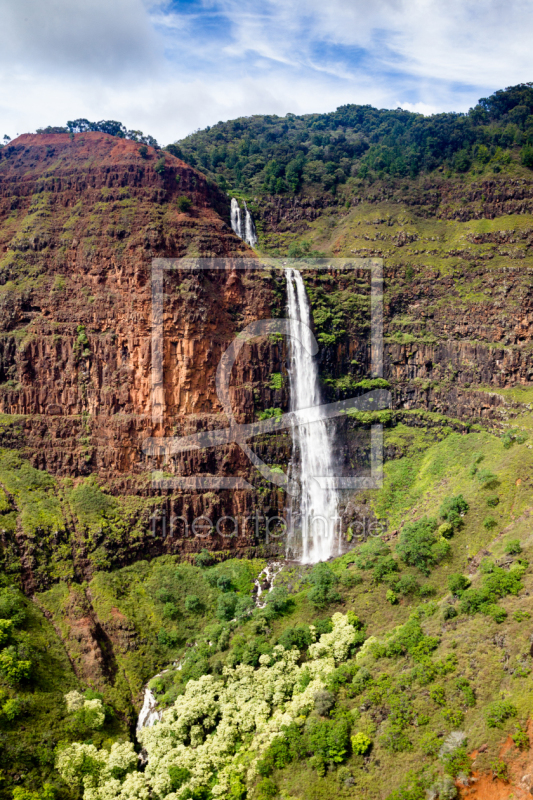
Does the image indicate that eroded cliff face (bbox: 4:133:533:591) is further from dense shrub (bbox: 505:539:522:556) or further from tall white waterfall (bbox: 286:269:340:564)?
dense shrub (bbox: 505:539:522:556)

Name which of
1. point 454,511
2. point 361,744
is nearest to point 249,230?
point 454,511

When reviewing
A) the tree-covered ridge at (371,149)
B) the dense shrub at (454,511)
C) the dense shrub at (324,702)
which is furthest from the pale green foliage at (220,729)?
the tree-covered ridge at (371,149)

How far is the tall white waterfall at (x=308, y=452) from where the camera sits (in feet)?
141

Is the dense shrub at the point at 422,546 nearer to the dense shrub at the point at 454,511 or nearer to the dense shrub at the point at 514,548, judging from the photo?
the dense shrub at the point at 454,511

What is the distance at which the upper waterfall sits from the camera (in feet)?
194

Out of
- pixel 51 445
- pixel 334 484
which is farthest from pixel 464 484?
pixel 51 445

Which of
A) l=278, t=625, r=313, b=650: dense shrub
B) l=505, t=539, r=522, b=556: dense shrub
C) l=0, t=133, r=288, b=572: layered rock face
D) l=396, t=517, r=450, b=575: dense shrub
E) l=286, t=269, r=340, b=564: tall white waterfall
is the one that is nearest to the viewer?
l=505, t=539, r=522, b=556: dense shrub

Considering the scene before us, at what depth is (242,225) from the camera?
60.4m

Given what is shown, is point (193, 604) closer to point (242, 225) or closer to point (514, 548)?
point (514, 548)

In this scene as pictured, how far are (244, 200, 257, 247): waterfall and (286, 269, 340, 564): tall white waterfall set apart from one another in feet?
46.0

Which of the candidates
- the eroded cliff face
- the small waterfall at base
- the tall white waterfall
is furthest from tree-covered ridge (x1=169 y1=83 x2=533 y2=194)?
the tall white waterfall

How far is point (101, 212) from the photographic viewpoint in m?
44.4

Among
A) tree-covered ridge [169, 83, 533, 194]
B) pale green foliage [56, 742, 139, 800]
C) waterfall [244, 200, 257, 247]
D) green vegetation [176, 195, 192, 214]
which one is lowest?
pale green foliage [56, 742, 139, 800]

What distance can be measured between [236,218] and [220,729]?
45.1 meters
